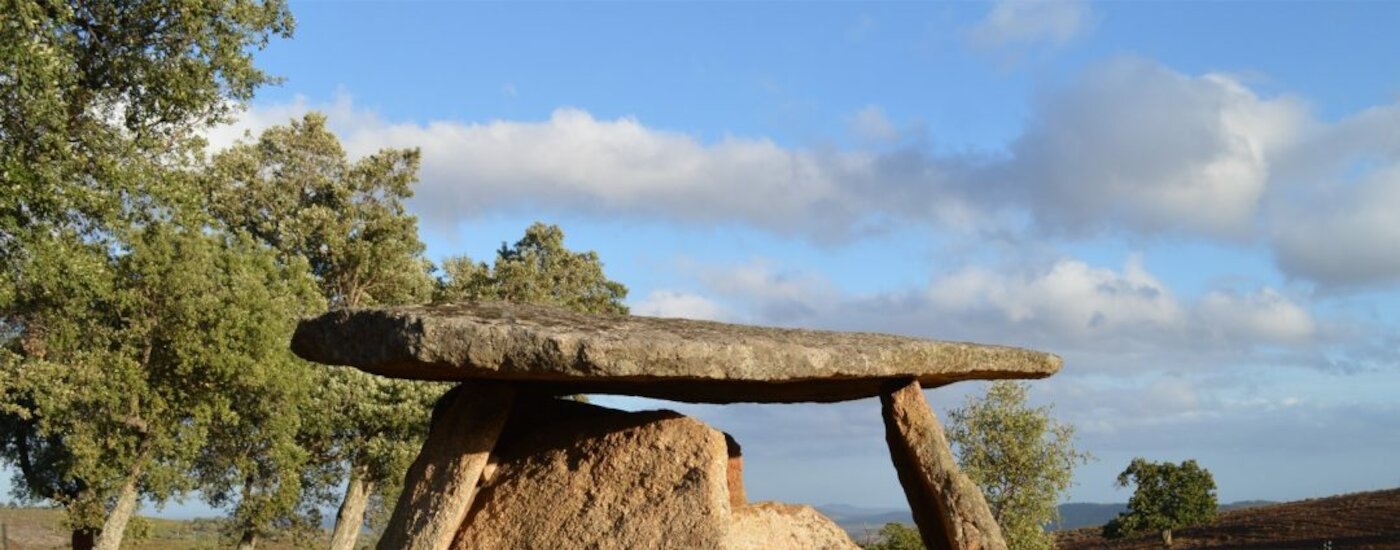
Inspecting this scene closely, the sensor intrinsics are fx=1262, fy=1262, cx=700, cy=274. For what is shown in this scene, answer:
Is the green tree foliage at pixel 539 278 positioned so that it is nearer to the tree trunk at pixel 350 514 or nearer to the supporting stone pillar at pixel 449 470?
the tree trunk at pixel 350 514

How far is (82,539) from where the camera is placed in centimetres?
3095

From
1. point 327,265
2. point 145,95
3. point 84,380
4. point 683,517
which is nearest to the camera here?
point 683,517

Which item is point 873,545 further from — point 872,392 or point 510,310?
point 510,310

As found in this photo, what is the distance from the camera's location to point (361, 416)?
104 ft

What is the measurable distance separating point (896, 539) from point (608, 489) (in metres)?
16.2

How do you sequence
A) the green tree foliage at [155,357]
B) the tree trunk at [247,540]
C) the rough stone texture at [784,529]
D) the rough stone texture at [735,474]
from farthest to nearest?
the tree trunk at [247,540] < the green tree foliage at [155,357] < the rough stone texture at [735,474] < the rough stone texture at [784,529]

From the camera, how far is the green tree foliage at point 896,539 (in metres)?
25.8

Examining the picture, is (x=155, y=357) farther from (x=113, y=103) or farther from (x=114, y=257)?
(x=113, y=103)

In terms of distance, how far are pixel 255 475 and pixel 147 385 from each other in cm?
447

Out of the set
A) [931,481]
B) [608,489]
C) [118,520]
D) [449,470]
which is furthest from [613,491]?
[118,520]

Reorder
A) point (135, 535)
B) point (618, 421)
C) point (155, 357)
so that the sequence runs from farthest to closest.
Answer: point (135, 535), point (155, 357), point (618, 421)

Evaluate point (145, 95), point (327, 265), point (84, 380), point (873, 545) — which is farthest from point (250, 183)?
point (873, 545)

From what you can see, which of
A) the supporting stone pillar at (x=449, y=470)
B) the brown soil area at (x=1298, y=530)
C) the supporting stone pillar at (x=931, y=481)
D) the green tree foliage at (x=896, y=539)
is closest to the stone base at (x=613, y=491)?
the supporting stone pillar at (x=449, y=470)

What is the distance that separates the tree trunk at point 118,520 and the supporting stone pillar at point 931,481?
20.4m
